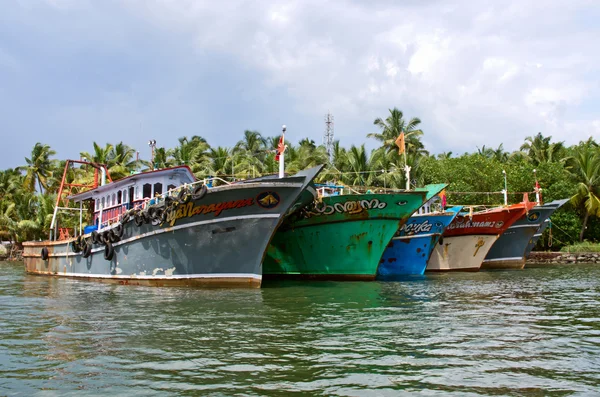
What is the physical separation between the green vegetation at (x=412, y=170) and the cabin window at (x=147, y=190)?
51.6 ft

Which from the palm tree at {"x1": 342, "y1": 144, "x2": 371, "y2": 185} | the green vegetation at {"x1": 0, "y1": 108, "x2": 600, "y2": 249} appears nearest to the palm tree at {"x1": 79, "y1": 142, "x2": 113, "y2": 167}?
the green vegetation at {"x1": 0, "y1": 108, "x2": 600, "y2": 249}

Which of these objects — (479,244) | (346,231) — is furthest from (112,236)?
(479,244)

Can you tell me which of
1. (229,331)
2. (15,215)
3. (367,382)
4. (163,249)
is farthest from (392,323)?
(15,215)

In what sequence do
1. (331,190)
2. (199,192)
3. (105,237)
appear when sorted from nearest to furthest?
1. (199,192)
2. (105,237)
3. (331,190)

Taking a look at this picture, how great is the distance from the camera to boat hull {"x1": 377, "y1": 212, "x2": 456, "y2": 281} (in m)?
25.5

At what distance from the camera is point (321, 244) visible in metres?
21.9

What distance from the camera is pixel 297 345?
907cm

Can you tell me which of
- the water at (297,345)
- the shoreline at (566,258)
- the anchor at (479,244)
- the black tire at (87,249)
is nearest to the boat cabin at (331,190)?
the water at (297,345)

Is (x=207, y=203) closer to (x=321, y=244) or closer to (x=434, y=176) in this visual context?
(x=321, y=244)

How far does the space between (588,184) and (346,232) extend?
94.7 feet

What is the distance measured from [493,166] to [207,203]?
30.6 metres

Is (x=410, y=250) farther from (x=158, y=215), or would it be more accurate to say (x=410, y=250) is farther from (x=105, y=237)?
(x=105, y=237)

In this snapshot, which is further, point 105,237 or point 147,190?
point 147,190

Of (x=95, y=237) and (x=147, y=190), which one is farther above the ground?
(x=147, y=190)
